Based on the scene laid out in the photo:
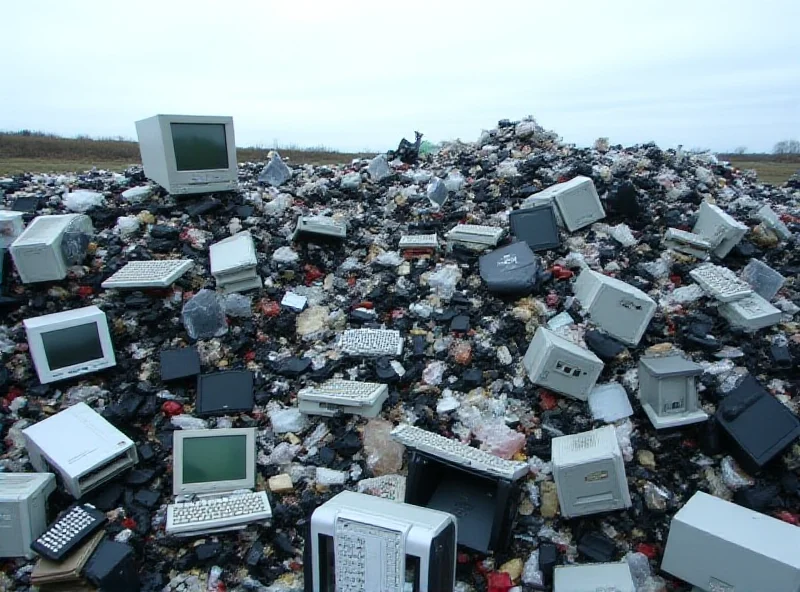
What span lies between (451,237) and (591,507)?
93.0 inches

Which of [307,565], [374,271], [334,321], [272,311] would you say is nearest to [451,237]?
[374,271]

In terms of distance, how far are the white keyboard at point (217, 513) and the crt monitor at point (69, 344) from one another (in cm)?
115

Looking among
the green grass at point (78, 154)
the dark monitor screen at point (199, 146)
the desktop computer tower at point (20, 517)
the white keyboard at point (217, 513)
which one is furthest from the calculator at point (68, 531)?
the green grass at point (78, 154)

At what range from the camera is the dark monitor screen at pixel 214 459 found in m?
2.81

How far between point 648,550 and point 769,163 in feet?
69.1

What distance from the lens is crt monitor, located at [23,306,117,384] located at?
314 centimetres

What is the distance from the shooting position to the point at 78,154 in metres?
13.5

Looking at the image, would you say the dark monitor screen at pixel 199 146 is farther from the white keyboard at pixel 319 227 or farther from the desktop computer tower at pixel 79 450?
the desktop computer tower at pixel 79 450

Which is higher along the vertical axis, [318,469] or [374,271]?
[374,271]

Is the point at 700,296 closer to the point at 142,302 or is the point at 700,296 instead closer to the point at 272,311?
the point at 272,311

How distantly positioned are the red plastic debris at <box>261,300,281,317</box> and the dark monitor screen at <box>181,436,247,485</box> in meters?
1.20

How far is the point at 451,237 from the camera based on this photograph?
4348mm

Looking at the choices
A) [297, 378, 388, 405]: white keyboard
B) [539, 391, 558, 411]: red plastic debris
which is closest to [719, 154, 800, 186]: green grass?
[539, 391, 558, 411]: red plastic debris

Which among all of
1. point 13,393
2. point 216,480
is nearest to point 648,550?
point 216,480
